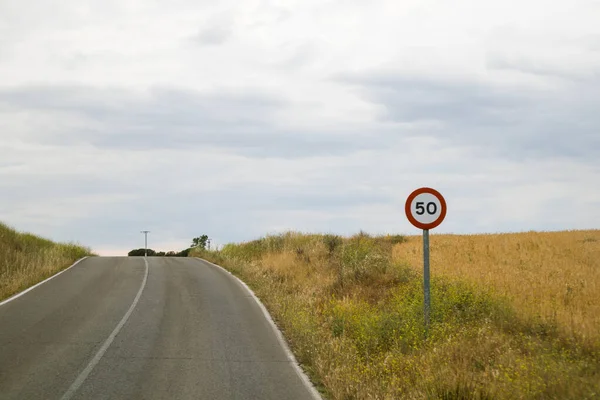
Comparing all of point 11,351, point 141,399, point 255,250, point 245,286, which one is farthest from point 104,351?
point 255,250

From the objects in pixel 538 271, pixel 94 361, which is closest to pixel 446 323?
pixel 94 361

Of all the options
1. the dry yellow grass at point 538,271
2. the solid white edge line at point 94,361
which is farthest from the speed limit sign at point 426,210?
the solid white edge line at point 94,361

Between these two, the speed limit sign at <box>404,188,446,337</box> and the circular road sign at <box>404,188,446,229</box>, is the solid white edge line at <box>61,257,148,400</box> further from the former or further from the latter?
the circular road sign at <box>404,188,446,229</box>

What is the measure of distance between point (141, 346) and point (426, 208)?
6386 mm

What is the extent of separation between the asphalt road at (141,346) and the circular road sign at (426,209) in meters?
3.70

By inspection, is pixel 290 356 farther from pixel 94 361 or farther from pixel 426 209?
pixel 426 209

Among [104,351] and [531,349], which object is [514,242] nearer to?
[531,349]

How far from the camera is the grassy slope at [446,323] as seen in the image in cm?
853

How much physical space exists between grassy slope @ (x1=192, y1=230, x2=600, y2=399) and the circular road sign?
207cm

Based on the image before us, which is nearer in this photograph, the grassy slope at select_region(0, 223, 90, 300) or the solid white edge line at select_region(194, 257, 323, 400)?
the solid white edge line at select_region(194, 257, 323, 400)

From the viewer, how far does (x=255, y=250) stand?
33.8m

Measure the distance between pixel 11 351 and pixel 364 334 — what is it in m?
6.94

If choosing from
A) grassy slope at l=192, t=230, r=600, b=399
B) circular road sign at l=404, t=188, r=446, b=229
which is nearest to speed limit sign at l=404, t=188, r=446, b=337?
circular road sign at l=404, t=188, r=446, b=229

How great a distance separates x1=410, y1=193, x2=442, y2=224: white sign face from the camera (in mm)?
12102
